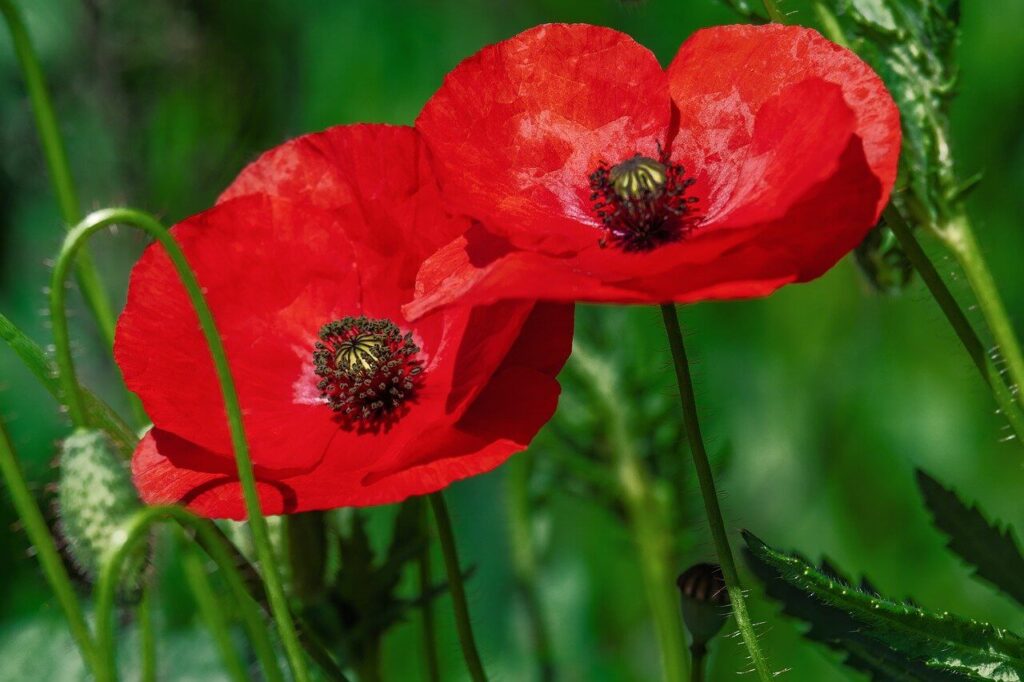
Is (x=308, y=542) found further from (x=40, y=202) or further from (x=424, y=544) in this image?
(x=40, y=202)

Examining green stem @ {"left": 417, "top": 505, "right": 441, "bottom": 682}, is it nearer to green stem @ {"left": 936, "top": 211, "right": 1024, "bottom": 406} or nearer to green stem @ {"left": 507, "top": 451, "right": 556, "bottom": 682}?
green stem @ {"left": 507, "top": 451, "right": 556, "bottom": 682}

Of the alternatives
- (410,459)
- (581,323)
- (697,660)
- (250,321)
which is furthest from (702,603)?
(581,323)

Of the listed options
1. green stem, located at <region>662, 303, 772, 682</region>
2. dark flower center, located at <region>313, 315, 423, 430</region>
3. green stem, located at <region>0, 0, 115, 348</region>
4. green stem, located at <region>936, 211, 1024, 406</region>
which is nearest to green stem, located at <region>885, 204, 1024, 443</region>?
green stem, located at <region>936, 211, 1024, 406</region>

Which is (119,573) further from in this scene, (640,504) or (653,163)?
(640,504)

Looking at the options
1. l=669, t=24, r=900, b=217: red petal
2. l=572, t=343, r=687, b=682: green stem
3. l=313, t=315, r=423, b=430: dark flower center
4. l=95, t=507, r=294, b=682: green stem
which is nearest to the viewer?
l=95, t=507, r=294, b=682: green stem

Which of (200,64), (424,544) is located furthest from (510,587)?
(200,64)
